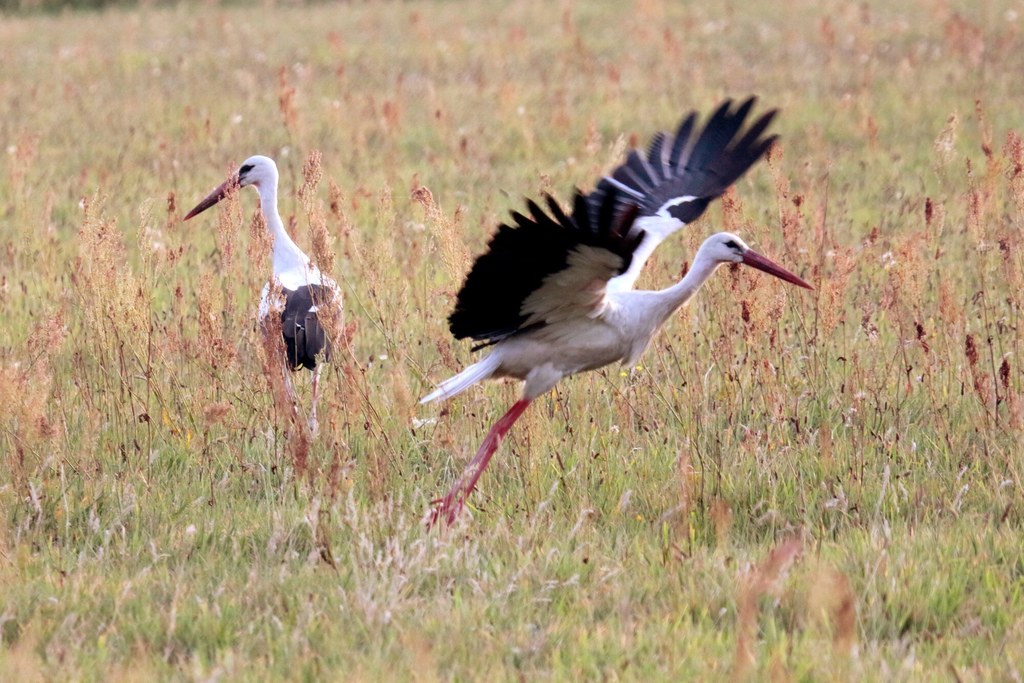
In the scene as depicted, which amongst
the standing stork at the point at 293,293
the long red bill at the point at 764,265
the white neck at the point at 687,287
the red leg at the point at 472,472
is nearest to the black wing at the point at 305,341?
the standing stork at the point at 293,293

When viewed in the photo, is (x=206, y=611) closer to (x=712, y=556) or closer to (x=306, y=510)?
(x=306, y=510)

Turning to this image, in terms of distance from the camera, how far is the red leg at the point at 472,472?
14.0ft

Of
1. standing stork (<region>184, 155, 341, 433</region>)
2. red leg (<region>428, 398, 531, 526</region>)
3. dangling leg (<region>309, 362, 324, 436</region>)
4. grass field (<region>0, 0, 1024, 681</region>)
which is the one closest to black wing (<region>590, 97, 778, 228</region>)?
grass field (<region>0, 0, 1024, 681</region>)

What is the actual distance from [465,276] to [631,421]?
817 millimetres

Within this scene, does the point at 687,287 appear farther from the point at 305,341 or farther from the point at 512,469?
the point at 305,341

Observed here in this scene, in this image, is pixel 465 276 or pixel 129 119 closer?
pixel 465 276

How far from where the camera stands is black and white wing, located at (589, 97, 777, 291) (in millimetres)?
5137

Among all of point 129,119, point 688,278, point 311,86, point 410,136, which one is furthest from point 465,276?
point 311,86

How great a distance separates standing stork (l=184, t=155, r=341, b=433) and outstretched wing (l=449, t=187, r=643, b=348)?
489 mm

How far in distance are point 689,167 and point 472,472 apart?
161 cm

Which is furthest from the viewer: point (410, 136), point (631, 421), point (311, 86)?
point (311, 86)

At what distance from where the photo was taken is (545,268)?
4.37 metres

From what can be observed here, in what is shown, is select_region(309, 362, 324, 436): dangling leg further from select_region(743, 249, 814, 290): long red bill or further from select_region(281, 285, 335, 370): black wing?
select_region(743, 249, 814, 290): long red bill

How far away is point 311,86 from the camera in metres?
12.4
